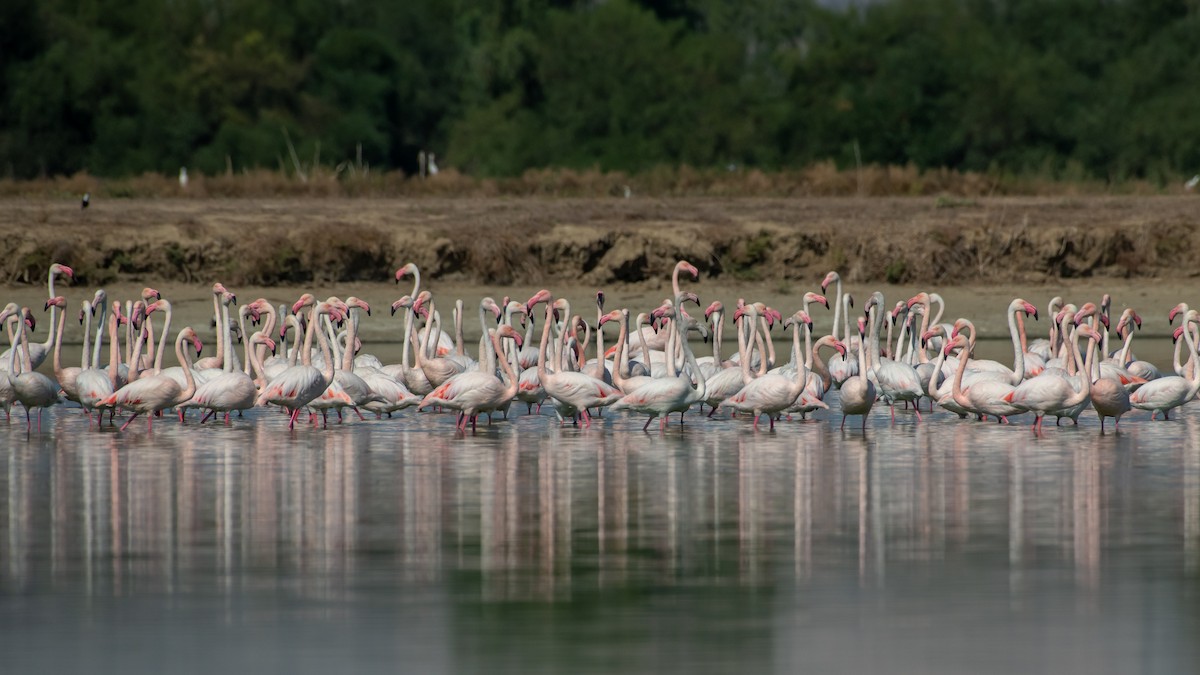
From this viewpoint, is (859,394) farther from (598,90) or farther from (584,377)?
(598,90)

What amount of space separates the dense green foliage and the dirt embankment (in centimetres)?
1359

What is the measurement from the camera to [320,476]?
42.6 ft

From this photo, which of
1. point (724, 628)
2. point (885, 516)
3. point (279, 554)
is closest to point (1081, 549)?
point (885, 516)

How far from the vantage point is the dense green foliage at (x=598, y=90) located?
49562 mm

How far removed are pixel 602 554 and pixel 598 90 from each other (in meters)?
48.5

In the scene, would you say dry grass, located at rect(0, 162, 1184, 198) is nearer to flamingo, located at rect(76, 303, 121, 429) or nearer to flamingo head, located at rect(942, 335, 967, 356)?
flamingo, located at rect(76, 303, 121, 429)

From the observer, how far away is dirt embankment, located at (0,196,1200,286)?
2736 cm

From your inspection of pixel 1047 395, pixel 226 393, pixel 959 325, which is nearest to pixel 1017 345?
pixel 959 325

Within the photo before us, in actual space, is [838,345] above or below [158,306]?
below

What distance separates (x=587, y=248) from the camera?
92.9ft

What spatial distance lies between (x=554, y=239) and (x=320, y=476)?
15.6 m

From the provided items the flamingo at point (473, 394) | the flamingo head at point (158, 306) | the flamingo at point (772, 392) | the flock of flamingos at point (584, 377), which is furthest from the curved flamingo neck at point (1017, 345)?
the flamingo head at point (158, 306)

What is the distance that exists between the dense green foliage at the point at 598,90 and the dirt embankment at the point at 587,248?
13586mm

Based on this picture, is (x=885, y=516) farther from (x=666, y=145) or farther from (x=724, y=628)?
(x=666, y=145)
